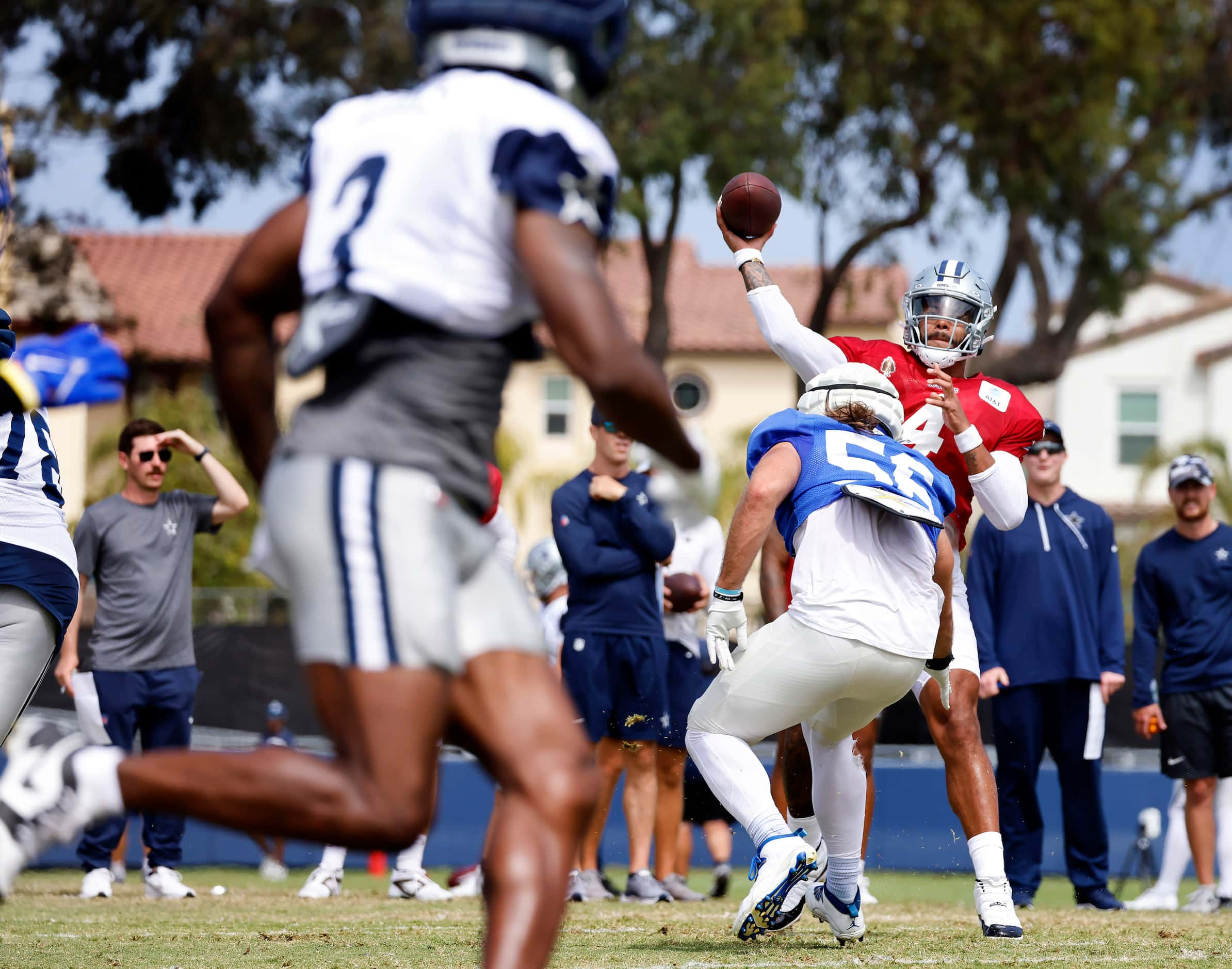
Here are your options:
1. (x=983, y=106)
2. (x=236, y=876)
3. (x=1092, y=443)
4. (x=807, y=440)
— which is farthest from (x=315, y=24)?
(x=1092, y=443)

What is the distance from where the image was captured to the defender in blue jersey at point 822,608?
5.44m

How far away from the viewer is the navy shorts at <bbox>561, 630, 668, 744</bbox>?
29.3ft

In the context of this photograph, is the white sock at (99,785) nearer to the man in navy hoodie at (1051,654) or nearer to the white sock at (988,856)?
the white sock at (988,856)

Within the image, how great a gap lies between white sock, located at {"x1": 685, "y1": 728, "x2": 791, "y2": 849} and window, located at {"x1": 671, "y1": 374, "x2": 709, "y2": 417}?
34.1 metres

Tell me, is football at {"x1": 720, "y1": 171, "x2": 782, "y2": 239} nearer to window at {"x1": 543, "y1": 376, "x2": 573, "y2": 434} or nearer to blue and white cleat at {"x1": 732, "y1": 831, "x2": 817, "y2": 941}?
blue and white cleat at {"x1": 732, "y1": 831, "x2": 817, "y2": 941}

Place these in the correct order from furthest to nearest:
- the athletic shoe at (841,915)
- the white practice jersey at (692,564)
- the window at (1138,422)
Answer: the window at (1138,422) → the white practice jersey at (692,564) → the athletic shoe at (841,915)

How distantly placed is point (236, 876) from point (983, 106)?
14.3 metres

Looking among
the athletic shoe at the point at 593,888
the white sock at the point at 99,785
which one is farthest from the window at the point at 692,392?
the white sock at the point at 99,785

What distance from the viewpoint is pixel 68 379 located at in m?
4.63

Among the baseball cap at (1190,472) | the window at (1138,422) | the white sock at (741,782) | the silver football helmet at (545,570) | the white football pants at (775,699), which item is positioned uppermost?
the window at (1138,422)

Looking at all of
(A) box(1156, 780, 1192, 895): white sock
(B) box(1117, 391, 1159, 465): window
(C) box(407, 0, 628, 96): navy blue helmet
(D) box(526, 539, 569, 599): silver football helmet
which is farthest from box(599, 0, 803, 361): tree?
(B) box(1117, 391, 1159, 465): window

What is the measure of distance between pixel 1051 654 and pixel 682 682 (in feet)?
6.92

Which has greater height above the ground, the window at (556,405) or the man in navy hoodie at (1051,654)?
the window at (556,405)

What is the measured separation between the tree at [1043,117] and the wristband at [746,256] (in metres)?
15.0
